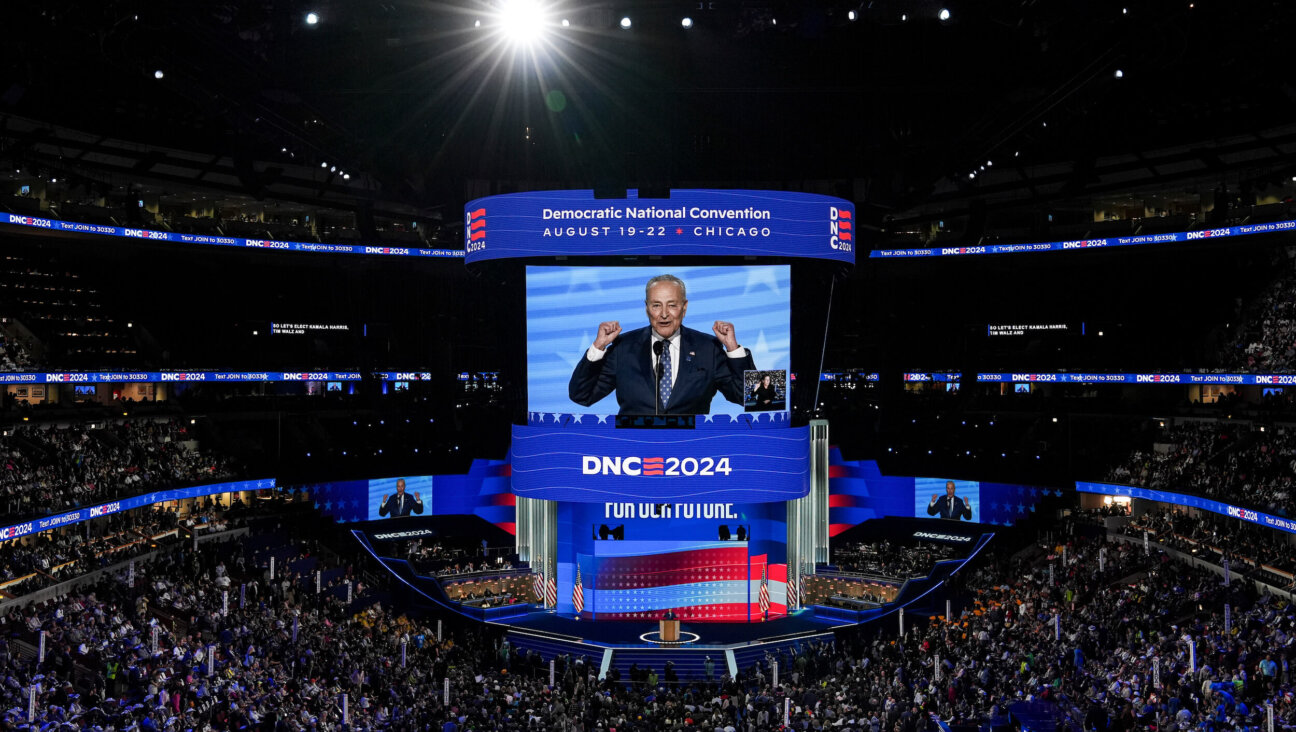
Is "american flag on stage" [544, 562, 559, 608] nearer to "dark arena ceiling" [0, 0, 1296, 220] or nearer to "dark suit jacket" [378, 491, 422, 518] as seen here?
"dark suit jacket" [378, 491, 422, 518]

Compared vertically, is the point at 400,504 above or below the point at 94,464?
below

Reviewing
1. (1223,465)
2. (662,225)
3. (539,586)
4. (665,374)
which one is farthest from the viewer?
(539,586)

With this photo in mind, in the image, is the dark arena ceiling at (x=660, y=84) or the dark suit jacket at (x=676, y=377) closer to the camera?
the dark arena ceiling at (x=660, y=84)

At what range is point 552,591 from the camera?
36.6 m

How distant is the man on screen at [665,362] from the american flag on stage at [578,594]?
17.7 ft

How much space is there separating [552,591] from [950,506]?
14.5 metres

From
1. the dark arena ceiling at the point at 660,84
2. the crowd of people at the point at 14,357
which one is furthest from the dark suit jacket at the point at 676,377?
the crowd of people at the point at 14,357

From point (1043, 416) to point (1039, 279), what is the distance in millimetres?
6472

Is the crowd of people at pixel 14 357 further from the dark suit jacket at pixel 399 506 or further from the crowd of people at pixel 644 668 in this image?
the dark suit jacket at pixel 399 506

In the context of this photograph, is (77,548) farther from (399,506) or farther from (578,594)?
(578,594)

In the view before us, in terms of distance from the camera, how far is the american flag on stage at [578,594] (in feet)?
117

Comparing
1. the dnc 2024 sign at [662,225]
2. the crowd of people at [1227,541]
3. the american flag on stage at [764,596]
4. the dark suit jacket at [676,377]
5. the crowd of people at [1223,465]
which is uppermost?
the dnc 2024 sign at [662,225]

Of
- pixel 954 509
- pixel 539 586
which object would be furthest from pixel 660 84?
pixel 954 509

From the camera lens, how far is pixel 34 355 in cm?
→ 3769
